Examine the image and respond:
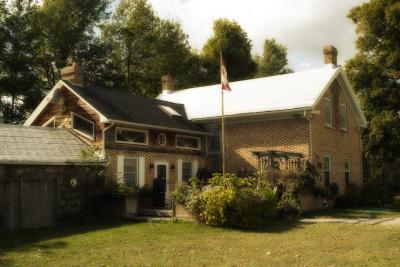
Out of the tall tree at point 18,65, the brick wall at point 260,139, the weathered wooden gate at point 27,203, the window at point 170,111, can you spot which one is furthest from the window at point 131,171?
the tall tree at point 18,65

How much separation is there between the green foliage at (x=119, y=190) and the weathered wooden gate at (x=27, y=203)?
216cm

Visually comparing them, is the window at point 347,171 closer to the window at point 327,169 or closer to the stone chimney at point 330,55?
the window at point 327,169

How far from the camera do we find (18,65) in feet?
104

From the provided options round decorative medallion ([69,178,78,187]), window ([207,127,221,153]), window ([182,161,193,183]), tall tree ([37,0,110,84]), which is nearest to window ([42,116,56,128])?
round decorative medallion ([69,178,78,187])

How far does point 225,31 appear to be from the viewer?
1756 inches

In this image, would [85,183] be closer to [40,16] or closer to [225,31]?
[40,16]

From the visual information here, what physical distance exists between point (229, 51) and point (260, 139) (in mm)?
23318

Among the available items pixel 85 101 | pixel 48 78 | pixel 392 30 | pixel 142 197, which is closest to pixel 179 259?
pixel 142 197

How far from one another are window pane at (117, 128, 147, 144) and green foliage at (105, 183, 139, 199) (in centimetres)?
195

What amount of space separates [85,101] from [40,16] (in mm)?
19158

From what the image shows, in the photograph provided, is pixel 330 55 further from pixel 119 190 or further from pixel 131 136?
pixel 119 190

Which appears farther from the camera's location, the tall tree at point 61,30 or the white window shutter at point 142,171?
the tall tree at point 61,30

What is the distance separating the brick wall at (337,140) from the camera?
72.1 feet

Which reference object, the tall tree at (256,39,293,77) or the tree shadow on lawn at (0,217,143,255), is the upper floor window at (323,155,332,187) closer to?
the tree shadow on lawn at (0,217,143,255)
